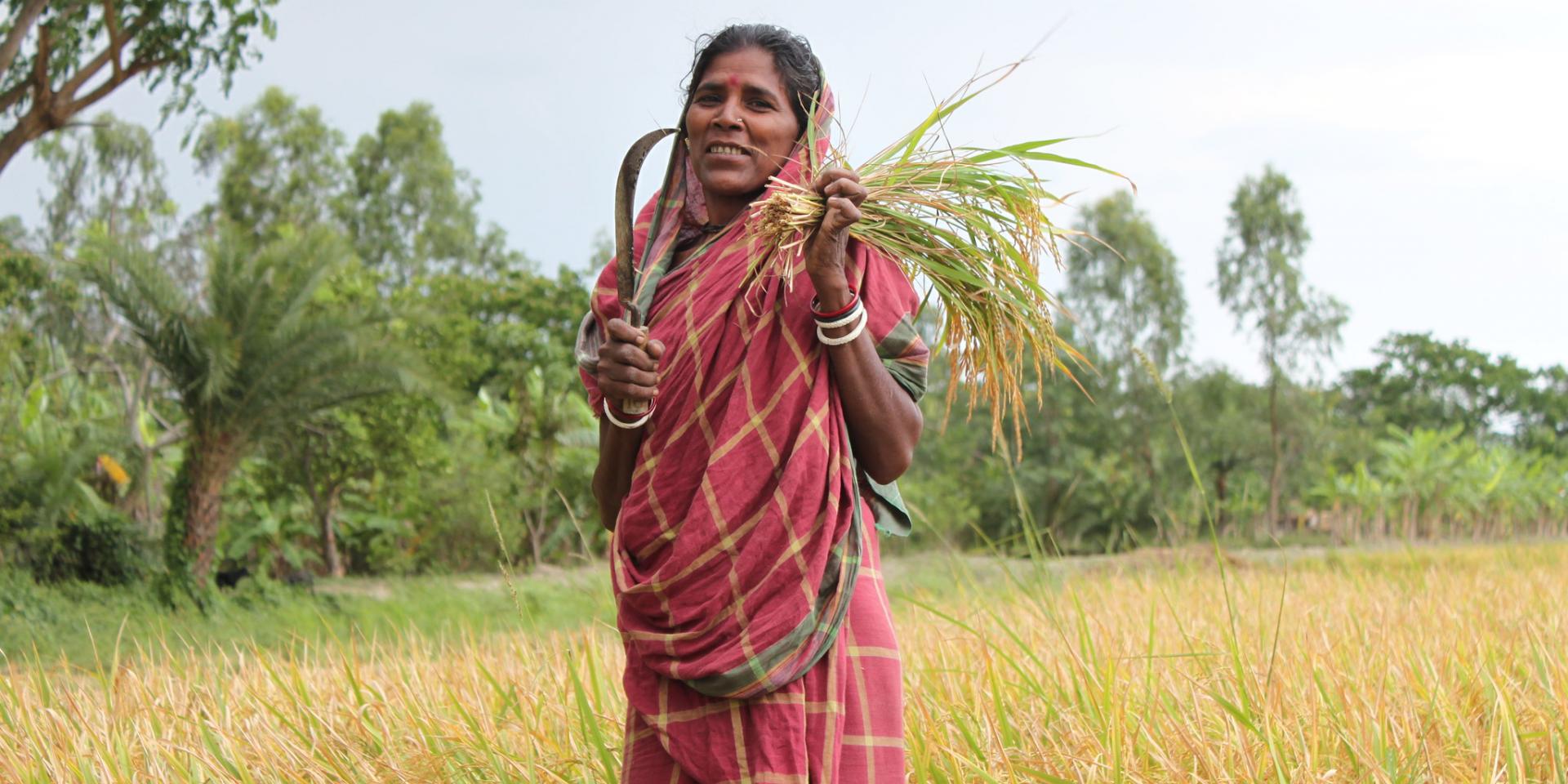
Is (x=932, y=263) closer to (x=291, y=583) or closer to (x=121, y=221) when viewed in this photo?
(x=291, y=583)

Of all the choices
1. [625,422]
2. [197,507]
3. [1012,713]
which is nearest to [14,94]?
[197,507]

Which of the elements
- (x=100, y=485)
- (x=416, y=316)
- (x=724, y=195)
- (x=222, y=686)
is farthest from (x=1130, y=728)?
(x=100, y=485)

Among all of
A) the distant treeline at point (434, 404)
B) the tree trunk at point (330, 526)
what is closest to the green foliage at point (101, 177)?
the distant treeline at point (434, 404)

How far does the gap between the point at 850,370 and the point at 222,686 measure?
2868 mm

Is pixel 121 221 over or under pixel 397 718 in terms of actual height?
over

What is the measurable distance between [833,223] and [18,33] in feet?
26.5

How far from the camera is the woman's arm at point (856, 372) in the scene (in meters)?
1.73

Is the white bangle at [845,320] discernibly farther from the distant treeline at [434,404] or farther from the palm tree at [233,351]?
the palm tree at [233,351]

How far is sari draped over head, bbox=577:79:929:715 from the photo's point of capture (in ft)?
5.84

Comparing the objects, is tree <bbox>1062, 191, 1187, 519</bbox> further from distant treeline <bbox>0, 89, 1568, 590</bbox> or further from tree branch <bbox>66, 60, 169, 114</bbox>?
tree branch <bbox>66, 60, 169, 114</bbox>

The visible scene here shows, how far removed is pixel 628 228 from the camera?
6.66 feet

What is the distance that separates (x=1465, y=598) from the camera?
592 cm

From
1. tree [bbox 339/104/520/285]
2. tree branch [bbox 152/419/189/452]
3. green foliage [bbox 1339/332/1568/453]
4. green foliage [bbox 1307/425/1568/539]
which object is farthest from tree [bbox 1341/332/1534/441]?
tree branch [bbox 152/419/189/452]

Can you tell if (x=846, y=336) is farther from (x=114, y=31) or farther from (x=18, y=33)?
(x=114, y=31)
